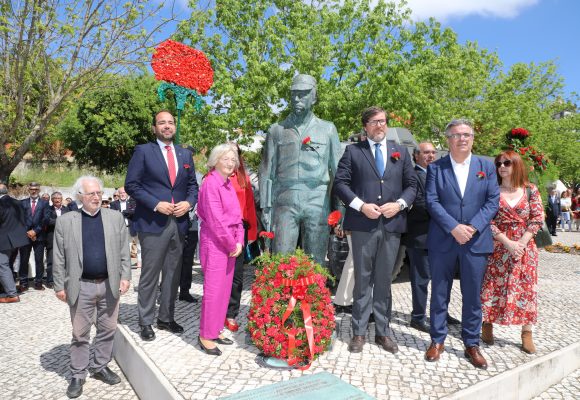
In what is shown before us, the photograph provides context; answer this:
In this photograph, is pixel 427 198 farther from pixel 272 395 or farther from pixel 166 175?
pixel 166 175

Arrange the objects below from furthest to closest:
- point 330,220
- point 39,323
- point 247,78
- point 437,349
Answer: point 247,78
point 39,323
point 330,220
point 437,349

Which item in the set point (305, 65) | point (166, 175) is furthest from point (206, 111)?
point (166, 175)

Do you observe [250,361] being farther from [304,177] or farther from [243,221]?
[304,177]

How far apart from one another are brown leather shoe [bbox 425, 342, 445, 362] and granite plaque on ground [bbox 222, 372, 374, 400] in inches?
39.0

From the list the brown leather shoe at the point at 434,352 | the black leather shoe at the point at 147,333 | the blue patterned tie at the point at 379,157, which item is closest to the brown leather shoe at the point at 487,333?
the brown leather shoe at the point at 434,352

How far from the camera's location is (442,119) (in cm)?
1878

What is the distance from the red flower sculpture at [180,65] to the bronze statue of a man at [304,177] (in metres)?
2.87

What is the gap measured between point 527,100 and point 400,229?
Answer: 2633 cm

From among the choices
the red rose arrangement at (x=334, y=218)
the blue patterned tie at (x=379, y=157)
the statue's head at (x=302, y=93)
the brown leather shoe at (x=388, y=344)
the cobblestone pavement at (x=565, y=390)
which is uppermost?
the statue's head at (x=302, y=93)

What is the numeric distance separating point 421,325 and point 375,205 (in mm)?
1618

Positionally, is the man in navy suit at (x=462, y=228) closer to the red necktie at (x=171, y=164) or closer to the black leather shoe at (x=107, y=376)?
the red necktie at (x=171, y=164)

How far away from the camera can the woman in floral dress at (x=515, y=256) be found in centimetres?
397

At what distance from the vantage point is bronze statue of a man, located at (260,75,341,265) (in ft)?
14.1

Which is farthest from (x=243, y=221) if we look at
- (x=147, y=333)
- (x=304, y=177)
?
(x=147, y=333)
